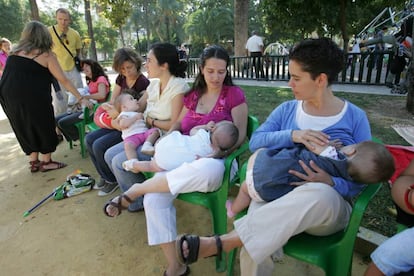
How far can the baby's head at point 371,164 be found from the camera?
1391 millimetres

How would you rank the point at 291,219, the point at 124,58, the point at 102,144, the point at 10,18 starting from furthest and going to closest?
the point at 10,18, the point at 124,58, the point at 102,144, the point at 291,219

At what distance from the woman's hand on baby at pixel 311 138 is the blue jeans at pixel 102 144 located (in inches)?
78.3

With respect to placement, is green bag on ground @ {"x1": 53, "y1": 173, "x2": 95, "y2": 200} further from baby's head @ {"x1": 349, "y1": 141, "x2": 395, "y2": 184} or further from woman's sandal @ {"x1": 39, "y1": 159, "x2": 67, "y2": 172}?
baby's head @ {"x1": 349, "y1": 141, "x2": 395, "y2": 184}

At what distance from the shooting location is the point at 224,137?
6.66ft

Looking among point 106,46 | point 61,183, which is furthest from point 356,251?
point 106,46

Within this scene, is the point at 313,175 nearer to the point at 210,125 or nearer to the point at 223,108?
the point at 210,125

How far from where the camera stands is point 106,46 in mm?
47438

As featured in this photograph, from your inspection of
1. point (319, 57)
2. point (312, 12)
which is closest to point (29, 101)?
point (319, 57)

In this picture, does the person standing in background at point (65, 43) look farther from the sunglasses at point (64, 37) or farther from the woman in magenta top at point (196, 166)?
the woman in magenta top at point (196, 166)

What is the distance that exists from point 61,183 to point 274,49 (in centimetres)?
2096

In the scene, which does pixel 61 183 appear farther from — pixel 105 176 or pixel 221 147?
pixel 221 147

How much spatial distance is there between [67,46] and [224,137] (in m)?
4.01

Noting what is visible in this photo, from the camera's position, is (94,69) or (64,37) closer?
(94,69)

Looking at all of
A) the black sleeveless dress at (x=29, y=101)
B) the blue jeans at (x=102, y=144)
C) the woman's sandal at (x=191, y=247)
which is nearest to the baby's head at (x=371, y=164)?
the woman's sandal at (x=191, y=247)
